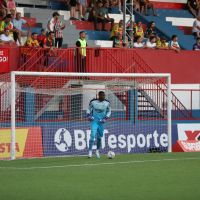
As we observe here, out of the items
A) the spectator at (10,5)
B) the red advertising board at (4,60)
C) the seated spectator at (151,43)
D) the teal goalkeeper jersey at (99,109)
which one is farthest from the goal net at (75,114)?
the spectator at (10,5)

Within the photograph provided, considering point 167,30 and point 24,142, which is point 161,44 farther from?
point 24,142

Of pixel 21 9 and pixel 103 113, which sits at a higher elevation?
pixel 21 9

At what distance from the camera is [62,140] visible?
24641mm

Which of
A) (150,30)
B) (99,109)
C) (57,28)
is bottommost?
(99,109)

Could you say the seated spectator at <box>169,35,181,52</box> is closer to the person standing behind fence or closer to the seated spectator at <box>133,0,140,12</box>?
the seated spectator at <box>133,0,140,12</box>

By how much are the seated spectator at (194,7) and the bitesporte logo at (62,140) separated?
14.2 meters

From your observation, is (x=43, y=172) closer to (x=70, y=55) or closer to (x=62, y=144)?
(x=62, y=144)

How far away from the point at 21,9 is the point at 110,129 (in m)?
6.83

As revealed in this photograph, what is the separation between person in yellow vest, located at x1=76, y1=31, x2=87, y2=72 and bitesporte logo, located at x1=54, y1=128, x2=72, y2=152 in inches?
123

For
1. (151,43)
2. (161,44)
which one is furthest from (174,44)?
(151,43)

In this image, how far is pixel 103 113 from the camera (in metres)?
22.7

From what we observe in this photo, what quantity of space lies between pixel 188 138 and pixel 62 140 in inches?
210

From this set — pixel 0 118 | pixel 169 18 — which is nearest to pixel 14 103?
pixel 0 118

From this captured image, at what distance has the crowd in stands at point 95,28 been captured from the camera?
2705 cm
